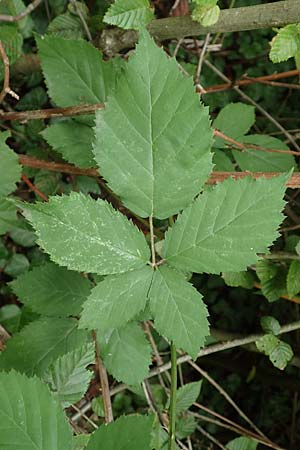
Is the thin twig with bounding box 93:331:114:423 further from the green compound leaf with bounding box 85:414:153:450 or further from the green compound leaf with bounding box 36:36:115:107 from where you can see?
the green compound leaf with bounding box 36:36:115:107

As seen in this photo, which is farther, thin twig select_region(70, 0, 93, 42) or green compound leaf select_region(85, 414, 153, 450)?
thin twig select_region(70, 0, 93, 42)

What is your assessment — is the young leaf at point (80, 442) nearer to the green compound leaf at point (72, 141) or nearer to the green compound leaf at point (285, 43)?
the green compound leaf at point (72, 141)

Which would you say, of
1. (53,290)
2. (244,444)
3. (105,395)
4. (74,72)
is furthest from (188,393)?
(74,72)

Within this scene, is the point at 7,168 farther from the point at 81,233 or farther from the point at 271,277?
the point at 271,277

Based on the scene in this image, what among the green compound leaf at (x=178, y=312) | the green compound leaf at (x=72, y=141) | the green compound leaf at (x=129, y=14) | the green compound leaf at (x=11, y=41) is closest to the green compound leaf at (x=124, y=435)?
the green compound leaf at (x=178, y=312)

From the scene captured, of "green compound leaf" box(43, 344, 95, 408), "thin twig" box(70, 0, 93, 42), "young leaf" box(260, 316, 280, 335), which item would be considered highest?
"thin twig" box(70, 0, 93, 42)

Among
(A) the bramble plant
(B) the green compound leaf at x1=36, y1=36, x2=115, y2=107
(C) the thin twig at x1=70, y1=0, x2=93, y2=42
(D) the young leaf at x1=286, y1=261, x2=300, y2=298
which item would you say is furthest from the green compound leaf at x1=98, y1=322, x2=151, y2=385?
(C) the thin twig at x1=70, y1=0, x2=93, y2=42

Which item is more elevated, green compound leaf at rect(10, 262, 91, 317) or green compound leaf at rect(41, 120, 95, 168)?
green compound leaf at rect(41, 120, 95, 168)
